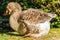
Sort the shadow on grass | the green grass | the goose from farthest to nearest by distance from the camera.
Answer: the shadow on grass → the green grass → the goose

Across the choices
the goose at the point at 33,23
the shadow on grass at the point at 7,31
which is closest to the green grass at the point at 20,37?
the shadow on grass at the point at 7,31

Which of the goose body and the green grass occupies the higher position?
the goose body

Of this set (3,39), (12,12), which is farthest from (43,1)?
(3,39)

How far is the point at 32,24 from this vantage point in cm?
839

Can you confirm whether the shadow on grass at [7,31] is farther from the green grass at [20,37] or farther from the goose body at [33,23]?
the goose body at [33,23]

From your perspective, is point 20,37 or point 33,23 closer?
point 33,23

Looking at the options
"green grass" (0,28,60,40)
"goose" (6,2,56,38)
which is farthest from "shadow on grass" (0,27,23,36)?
"goose" (6,2,56,38)

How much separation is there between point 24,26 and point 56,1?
198 centimetres

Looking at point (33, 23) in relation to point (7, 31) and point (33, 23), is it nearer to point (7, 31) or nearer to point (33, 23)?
point (33, 23)

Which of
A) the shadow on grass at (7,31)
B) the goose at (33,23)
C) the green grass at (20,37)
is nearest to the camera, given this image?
the goose at (33,23)

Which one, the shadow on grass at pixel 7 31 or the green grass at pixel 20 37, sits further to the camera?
the shadow on grass at pixel 7 31

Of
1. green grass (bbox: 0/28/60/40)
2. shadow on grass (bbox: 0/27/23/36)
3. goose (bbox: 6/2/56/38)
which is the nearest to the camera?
goose (bbox: 6/2/56/38)

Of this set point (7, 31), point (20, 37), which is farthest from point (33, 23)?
Result: point (7, 31)

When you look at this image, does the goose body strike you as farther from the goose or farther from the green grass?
the green grass
